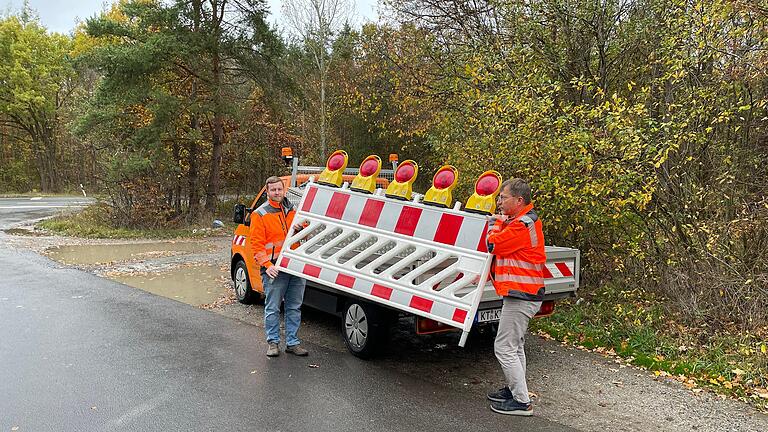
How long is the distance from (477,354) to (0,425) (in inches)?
164

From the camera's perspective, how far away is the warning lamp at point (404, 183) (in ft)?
17.0

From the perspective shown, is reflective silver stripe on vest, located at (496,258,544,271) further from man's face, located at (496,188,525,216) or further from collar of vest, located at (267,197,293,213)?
collar of vest, located at (267,197,293,213)

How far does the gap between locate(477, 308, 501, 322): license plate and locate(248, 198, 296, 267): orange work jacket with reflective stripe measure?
83.7 inches

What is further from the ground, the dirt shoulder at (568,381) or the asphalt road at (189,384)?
the asphalt road at (189,384)

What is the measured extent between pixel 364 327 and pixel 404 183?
1498mm

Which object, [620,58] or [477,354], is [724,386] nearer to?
[477,354]

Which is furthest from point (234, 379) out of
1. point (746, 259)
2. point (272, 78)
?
point (272, 78)

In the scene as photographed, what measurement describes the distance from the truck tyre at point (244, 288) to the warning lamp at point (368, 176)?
317 cm

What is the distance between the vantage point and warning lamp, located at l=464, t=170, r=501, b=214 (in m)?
4.71

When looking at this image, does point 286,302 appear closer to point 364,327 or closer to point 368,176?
point 364,327

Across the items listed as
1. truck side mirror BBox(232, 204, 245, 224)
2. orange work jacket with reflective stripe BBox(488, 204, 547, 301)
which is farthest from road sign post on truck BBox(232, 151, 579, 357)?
truck side mirror BBox(232, 204, 245, 224)

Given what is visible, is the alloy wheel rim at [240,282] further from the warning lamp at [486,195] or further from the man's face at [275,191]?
the warning lamp at [486,195]

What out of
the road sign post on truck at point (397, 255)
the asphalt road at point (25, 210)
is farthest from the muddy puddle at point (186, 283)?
the asphalt road at point (25, 210)

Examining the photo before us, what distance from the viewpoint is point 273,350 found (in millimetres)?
5816
